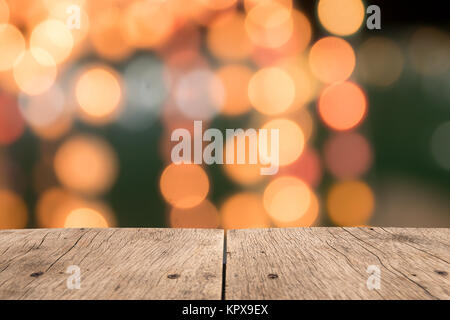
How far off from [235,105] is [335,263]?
108 centimetres

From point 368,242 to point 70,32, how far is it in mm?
1370

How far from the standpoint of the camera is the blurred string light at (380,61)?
5.11 feet

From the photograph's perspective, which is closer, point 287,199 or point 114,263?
point 114,263

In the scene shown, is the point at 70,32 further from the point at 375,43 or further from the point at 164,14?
the point at 375,43

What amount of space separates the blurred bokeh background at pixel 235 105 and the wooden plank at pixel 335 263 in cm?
85

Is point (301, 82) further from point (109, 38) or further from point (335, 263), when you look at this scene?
point (335, 263)

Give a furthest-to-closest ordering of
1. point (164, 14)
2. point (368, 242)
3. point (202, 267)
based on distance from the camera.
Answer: point (164, 14)
point (368, 242)
point (202, 267)

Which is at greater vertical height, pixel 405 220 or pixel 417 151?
pixel 417 151

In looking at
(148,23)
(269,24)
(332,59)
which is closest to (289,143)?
(332,59)

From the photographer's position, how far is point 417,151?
1.57 metres

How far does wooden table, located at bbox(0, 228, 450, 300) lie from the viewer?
1.44 ft

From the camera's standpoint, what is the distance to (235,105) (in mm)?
1557

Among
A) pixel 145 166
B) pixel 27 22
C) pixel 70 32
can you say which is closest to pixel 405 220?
pixel 145 166
